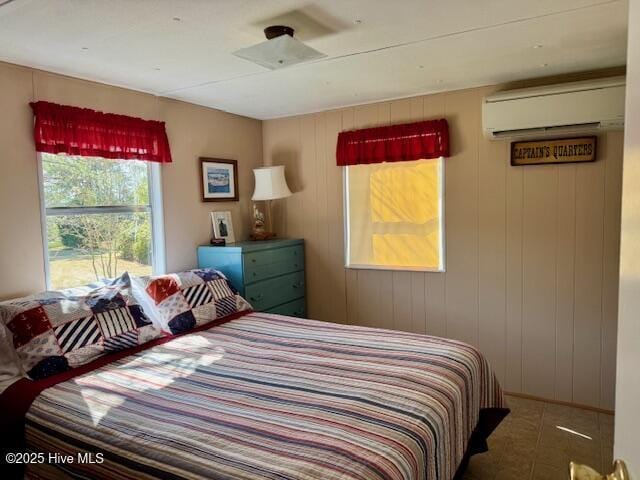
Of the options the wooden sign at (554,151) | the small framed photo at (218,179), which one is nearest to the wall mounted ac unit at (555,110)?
the wooden sign at (554,151)

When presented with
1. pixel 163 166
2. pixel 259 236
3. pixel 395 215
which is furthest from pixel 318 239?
pixel 163 166

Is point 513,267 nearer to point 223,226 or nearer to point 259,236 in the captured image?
point 259,236

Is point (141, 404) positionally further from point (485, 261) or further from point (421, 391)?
point (485, 261)

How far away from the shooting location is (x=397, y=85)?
10.4 ft

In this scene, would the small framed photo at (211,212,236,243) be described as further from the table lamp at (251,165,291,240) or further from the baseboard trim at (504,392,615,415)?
the baseboard trim at (504,392,615,415)

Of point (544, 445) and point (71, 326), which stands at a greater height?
point (71, 326)

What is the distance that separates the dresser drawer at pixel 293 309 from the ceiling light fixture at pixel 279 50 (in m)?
2.10

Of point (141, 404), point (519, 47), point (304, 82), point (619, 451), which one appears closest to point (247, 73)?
point (304, 82)

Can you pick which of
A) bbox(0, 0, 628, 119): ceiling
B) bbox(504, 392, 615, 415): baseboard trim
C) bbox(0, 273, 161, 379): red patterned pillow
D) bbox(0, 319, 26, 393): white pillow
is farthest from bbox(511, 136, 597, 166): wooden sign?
bbox(0, 319, 26, 393): white pillow

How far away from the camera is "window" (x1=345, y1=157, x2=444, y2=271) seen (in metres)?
3.52

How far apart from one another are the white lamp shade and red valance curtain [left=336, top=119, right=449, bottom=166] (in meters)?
0.54

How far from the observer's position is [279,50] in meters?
2.10

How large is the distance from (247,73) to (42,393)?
6.94 feet

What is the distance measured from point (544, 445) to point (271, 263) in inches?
92.0
